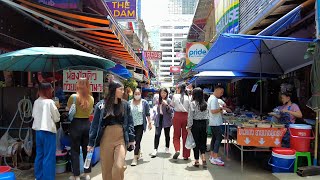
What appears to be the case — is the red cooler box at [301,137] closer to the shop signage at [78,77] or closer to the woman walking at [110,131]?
the woman walking at [110,131]

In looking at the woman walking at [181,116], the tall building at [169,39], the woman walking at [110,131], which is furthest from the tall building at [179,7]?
the woman walking at [110,131]

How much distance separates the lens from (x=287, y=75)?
973 centimetres

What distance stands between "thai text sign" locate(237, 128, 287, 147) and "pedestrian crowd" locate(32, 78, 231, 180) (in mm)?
831

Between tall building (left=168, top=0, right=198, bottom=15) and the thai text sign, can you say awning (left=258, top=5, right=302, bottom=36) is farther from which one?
tall building (left=168, top=0, right=198, bottom=15)

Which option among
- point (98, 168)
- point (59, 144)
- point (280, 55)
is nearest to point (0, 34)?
point (59, 144)

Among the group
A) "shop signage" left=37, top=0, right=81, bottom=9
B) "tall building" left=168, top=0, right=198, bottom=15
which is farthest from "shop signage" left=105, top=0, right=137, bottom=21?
"tall building" left=168, top=0, right=198, bottom=15

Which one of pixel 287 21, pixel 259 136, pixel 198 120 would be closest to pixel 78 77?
pixel 198 120

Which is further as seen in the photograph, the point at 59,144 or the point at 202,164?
the point at 202,164

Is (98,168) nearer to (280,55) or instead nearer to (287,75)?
(280,55)

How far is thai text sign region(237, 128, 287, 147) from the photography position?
607 cm

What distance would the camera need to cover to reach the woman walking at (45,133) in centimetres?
506

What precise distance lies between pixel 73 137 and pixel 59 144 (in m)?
0.72

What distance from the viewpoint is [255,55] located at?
8.93 metres

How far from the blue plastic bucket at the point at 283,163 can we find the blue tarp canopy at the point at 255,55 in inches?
96.9
